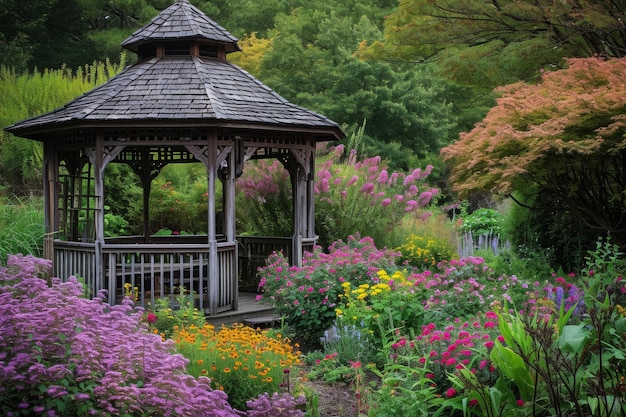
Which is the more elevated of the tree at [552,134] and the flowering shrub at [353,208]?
the tree at [552,134]

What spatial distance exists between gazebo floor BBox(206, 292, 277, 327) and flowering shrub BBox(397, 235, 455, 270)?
117 inches

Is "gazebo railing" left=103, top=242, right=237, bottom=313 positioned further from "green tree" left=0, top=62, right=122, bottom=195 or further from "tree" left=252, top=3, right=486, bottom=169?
"tree" left=252, top=3, right=486, bottom=169

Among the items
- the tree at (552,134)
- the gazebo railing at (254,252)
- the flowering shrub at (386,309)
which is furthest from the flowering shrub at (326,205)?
the flowering shrub at (386,309)

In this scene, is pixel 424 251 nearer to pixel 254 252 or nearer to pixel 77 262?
pixel 254 252

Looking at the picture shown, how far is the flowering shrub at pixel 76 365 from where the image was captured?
14.1ft

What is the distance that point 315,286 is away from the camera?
9477 mm

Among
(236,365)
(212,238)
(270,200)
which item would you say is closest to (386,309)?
(236,365)

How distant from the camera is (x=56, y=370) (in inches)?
168

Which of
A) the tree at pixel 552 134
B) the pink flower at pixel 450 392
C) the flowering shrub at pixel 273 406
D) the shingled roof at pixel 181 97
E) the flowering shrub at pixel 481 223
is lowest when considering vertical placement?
the flowering shrub at pixel 273 406

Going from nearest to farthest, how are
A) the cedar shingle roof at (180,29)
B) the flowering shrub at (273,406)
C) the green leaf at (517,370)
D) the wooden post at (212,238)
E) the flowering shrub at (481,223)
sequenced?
the flowering shrub at (273,406) < the green leaf at (517,370) < the wooden post at (212,238) < the cedar shingle roof at (180,29) < the flowering shrub at (481,223)

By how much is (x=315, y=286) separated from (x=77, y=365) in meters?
5.19

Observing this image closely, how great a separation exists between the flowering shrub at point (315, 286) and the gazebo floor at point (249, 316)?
58 centimetres

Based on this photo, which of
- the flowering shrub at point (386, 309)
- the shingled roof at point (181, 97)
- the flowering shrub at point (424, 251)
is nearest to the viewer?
the flowering shrub at point (386, 309)

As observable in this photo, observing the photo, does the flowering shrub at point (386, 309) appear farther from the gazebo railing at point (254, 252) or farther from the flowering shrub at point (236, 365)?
the gazebo railing at point (254, 252)
